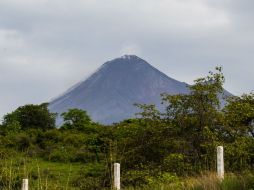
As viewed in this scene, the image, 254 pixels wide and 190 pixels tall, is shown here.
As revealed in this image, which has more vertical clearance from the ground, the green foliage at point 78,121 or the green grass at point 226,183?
the green foliage at point 78,121

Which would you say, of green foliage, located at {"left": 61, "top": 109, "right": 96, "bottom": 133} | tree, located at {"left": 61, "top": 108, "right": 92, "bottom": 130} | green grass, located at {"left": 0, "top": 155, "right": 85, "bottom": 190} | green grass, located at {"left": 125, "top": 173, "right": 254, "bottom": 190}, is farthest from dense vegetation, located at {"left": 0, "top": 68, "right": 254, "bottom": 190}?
tree, located at {"left": 61, "top": 108, "right": 92, "bottom": 130}

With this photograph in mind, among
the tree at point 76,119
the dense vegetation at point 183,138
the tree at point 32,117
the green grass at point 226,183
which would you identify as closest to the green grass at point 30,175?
the dense vegetation at point 183,138

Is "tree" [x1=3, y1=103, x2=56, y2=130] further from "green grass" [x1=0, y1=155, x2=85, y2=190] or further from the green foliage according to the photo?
"green grass" [x1=0, y1=155, x2=85, y2=190]

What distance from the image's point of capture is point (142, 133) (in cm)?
2198

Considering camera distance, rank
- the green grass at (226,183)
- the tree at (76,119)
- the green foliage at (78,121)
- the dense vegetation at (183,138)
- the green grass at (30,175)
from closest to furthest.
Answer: the green grass at (226,183) < the green grass at (30,175) < the dense vegetation at (183,138) < the green foliage at (78,121) < the tree at (76,119)

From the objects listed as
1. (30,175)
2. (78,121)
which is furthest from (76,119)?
(30,175)

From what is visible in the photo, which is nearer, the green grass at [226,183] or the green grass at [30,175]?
the green grass at [226,183]

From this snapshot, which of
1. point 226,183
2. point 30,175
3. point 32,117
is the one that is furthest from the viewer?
point 32,117

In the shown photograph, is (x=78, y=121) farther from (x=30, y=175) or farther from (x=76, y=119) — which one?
(x=30, y=175)

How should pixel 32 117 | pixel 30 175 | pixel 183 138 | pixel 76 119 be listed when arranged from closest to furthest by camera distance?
1. pixel 30 175
2. pixel 183 138
3. pixel 76 119
4. pixel 32 117

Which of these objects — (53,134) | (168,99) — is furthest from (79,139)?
(168,99)

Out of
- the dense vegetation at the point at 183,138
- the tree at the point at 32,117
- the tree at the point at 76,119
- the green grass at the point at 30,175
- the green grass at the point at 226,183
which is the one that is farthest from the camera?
the tree at the point at 32,117

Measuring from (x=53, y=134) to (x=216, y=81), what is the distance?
Answer: 3494cm

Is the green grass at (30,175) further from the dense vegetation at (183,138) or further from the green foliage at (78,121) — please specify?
the green foliage at (78,121)
